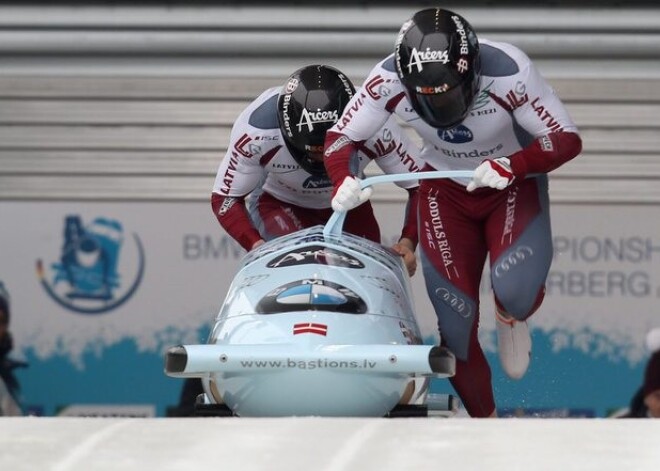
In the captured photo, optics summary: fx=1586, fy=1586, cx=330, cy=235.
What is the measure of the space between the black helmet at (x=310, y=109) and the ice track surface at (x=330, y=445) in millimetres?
1979

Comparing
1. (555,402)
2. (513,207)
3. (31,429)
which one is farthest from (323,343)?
(555,402)

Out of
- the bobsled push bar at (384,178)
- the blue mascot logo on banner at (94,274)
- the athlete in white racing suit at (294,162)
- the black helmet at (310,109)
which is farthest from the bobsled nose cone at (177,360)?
the blue mascot logo on banner at (94,274)

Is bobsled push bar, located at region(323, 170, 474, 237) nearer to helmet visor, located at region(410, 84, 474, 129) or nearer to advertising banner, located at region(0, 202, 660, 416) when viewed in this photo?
helmet visor, located at region(410, 84, 474, 129)

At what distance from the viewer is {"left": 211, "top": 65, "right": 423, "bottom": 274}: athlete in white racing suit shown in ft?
17.3

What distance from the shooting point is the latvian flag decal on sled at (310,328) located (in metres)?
4.04

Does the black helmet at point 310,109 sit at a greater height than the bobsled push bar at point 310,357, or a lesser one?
greater

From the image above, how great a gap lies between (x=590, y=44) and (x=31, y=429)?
6.24m

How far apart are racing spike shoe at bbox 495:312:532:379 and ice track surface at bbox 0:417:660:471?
1810mm

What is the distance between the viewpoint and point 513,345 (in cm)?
521

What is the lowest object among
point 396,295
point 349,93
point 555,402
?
point 555,402

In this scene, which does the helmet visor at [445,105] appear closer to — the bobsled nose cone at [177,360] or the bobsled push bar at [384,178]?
the bobsled push bar at [384,178]

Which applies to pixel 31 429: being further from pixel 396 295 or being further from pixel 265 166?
pixel 265 166

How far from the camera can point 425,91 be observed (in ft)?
15.2

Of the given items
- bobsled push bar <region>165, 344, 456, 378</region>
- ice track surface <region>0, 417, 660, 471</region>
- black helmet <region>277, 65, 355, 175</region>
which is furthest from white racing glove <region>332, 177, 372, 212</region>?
ice track surface <region>0, 417, 660, 471</region>
